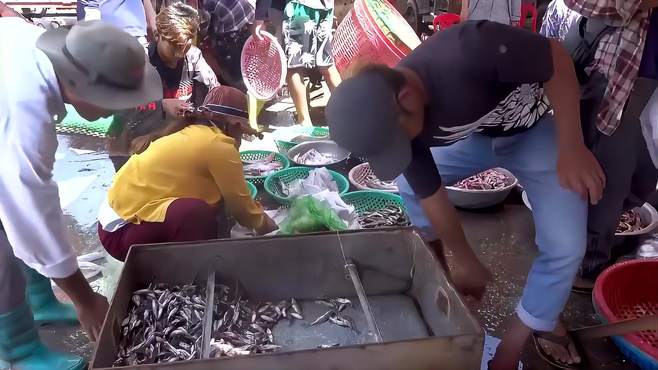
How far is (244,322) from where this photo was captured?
2203mm

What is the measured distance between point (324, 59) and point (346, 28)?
5.96 ft

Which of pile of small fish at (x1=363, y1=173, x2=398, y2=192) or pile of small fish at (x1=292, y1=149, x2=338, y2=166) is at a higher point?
pile of small fish at (x1=363, y1=173, x2=398, y2=192)

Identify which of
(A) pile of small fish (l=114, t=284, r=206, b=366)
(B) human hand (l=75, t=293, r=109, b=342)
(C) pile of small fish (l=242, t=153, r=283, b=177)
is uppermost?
(B) human hand (l=75, t=293, r=109, b=342)

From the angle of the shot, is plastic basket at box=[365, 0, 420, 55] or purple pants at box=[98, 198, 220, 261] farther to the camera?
plastic basket at box=[365, 0, 420, 55]

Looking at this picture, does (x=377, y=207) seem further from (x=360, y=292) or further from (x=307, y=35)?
(x=307, y=35)

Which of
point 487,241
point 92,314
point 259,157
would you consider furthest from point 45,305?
point 487,241

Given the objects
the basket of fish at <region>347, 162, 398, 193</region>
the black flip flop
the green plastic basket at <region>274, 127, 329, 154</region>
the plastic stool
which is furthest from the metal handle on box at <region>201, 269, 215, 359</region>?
the plastic stool

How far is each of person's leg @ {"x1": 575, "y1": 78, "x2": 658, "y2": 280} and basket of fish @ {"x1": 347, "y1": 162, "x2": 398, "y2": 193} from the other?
134 cm

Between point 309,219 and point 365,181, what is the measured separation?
3.65 ft

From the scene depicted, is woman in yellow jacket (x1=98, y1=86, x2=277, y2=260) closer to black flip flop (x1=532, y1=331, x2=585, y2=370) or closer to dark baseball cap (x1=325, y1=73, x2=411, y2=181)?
dark baseball cap (x1=325, y1=73, x2=411, y2=181)

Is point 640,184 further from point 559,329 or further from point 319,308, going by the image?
point 319,308

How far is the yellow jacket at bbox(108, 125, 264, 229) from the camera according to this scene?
246 cm

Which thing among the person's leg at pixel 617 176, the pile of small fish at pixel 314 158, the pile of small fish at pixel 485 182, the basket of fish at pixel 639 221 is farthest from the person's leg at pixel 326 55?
the person's leg at pixel 617 176

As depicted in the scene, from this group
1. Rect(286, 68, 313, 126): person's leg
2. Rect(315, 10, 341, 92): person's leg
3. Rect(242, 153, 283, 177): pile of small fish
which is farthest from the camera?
Rect(286, 68, 313, 126): person's leg
